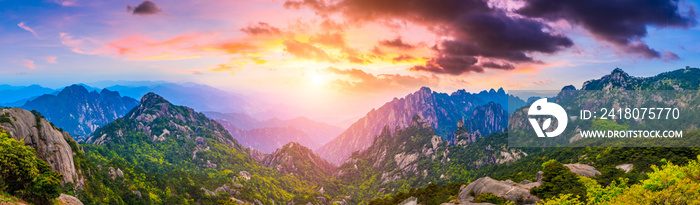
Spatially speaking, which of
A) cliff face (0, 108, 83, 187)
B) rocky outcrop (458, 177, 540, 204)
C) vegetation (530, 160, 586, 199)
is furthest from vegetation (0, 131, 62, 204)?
vegetation (530, 160, 586, 199)

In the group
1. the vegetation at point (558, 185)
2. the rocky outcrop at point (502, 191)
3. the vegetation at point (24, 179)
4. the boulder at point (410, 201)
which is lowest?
the boulder at point (410, 201)

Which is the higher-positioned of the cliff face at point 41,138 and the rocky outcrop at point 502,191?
the cliff face at point 41,138

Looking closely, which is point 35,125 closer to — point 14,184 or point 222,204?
point 14,184

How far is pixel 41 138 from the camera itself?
88562 millimetres

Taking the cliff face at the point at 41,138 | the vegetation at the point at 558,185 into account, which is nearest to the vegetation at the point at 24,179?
the cliff face at the point at 41,138

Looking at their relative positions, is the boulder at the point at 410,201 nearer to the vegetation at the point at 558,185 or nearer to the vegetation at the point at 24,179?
the vegetation at the point at 558,185

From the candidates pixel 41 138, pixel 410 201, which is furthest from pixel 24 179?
pixel 410 201

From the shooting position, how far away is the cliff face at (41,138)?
272ft

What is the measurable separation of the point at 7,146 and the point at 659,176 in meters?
103

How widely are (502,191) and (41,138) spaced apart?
395 ft

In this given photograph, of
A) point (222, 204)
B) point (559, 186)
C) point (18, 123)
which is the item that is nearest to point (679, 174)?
point (559, 186)

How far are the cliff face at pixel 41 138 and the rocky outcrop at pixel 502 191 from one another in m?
105

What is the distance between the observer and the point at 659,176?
4988cm

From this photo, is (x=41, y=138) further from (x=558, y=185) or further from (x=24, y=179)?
(x=558, y=185)
